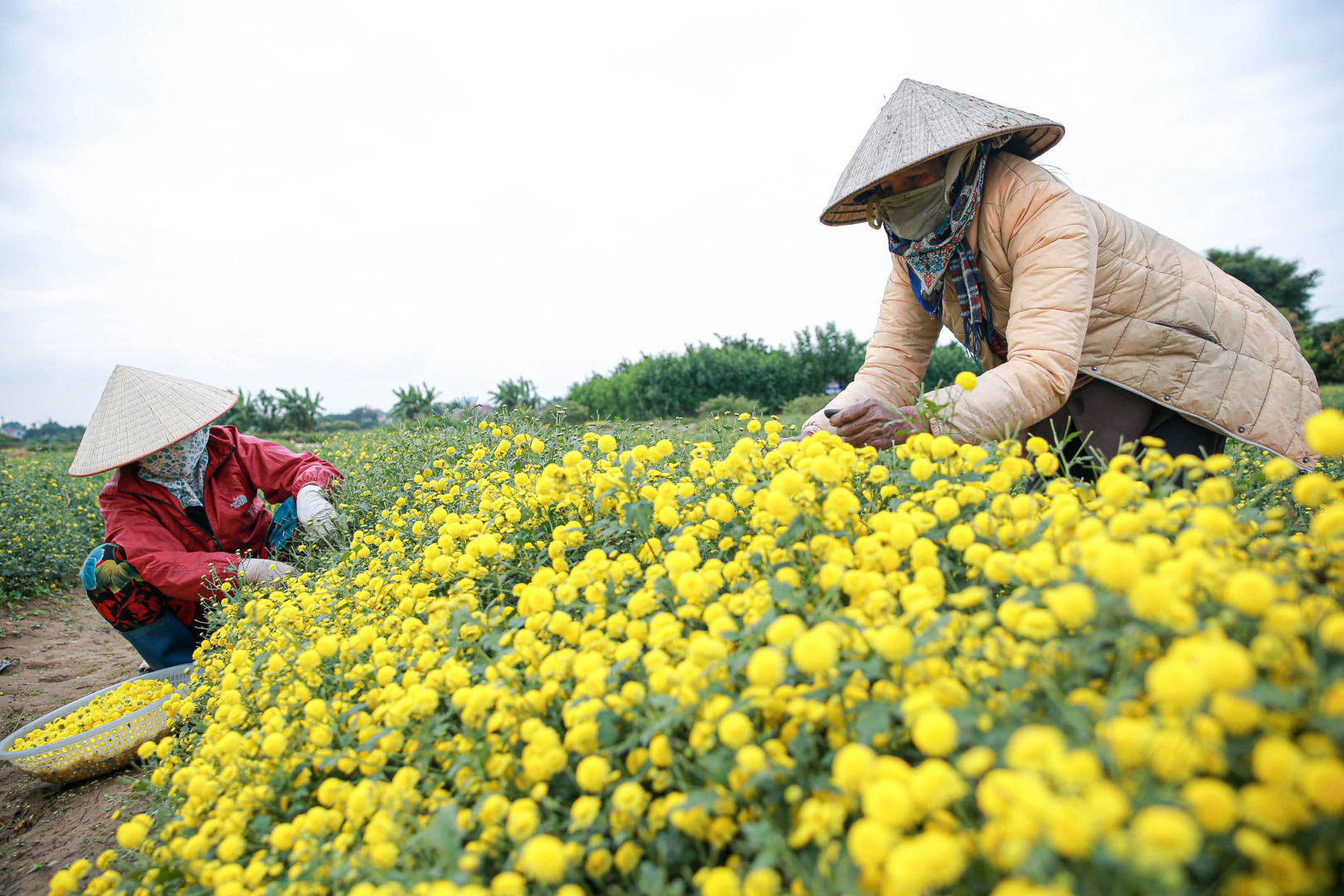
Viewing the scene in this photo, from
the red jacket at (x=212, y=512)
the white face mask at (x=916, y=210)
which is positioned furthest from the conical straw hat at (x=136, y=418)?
the white face mask at (x=916, y=210)

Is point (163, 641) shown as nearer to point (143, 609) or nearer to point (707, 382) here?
point (143, 609)

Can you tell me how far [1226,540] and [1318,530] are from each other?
5.6 inches

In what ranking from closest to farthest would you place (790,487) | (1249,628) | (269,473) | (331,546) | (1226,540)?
1. (1249,628)
2. (1226,540)
3. (790,487)
4. (331,546)
5. (269,473)

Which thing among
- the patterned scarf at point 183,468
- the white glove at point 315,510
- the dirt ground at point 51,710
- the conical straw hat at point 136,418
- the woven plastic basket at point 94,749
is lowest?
the dirt ground at point 51,710

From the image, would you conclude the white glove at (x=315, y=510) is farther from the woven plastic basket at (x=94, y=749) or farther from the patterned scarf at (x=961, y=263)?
the patterned scarf at (x=961, y=263)

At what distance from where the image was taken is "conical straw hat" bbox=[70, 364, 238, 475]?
2.88m

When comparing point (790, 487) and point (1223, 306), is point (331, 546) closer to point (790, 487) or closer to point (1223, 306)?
point (790, 487)

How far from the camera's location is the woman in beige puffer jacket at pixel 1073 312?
1875 millimetres

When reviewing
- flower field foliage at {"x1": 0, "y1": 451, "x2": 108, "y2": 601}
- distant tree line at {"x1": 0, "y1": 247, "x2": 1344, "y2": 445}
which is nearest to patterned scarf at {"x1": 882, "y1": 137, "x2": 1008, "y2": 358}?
flower field foliage at {"x1": 0, "y1": 451, "x2": 108, "y2": 601}

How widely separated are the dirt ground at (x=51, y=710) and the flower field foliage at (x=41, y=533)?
270mm

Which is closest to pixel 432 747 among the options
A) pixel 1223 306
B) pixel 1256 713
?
pixel 1256 713

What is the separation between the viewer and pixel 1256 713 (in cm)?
61

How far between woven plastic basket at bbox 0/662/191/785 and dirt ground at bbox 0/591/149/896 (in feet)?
0.33

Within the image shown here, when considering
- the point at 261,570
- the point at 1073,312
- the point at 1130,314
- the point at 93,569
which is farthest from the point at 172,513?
the point at 1130,314
